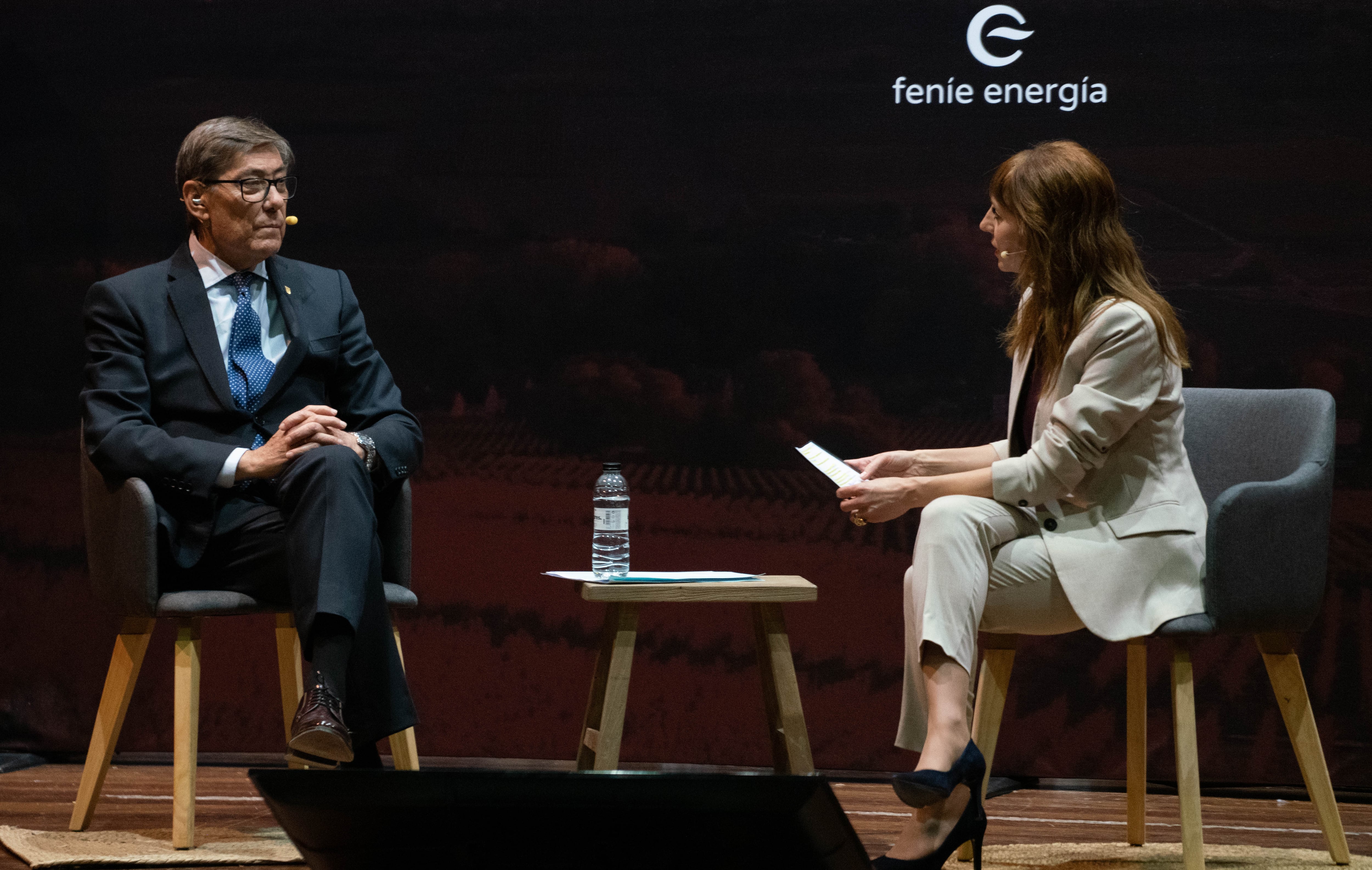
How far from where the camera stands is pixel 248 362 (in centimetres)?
267

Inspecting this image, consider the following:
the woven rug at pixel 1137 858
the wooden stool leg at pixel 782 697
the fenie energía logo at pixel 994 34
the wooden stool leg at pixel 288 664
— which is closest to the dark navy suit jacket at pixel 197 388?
the wooden stool leg at pixel 288 664

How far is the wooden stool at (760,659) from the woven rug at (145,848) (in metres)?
0.56

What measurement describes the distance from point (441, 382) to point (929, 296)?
122 cm

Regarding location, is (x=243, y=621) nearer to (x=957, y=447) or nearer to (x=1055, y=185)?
(x=957, y=447)

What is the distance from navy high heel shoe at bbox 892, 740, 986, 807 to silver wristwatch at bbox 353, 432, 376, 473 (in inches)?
46.0

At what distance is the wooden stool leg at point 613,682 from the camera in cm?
232

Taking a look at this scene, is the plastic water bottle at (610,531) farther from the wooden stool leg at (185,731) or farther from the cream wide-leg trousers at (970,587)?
the wooden stool leg at (185,731)

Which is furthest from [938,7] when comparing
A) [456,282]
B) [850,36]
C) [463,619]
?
[463,619]

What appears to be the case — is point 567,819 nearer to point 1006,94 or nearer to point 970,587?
point 970,587

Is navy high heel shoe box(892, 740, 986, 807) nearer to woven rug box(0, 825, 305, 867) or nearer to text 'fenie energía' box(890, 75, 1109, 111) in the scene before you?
woven rug box(0, 825, 305, 867)

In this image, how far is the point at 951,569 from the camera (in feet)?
6.96

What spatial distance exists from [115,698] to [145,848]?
295 mm

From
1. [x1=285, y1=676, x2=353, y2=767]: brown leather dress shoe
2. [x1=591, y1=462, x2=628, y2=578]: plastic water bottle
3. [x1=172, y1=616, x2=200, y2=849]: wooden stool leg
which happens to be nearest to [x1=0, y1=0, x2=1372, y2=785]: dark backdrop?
[x1=591, y1=462, x2=628, y2=578]: plastic water bottle

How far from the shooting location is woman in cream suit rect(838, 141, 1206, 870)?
7.06ft
